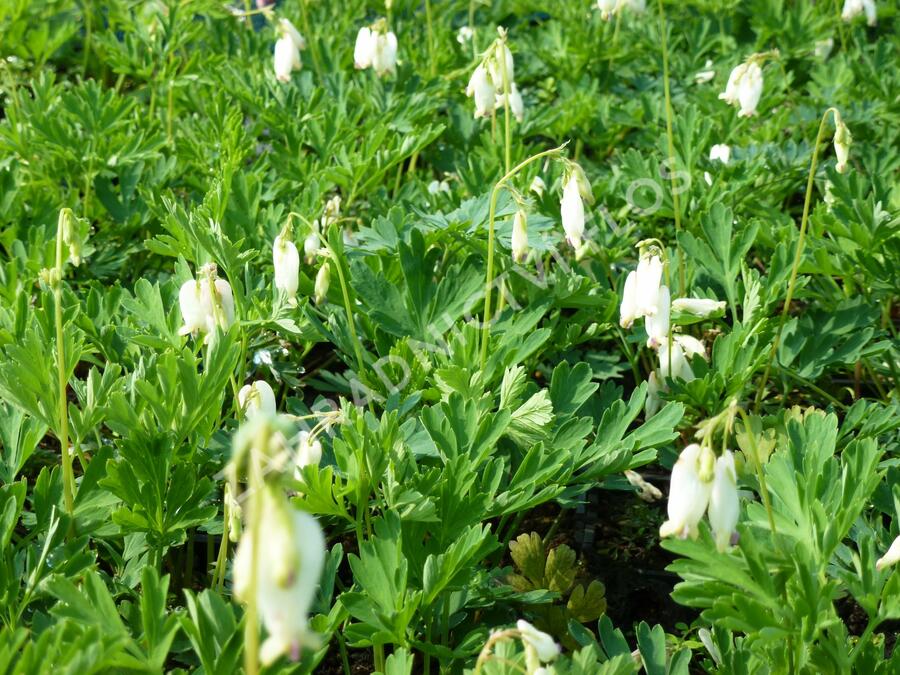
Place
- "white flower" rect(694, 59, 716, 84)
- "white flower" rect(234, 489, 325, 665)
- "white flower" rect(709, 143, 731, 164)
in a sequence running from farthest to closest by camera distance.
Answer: "white flower" rect(694, 59, 716, 84) < "white flower" rect(709, 143, 731, 164) < "white flower" rect(234, 489, 325, 665)

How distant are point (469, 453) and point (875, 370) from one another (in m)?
1.41

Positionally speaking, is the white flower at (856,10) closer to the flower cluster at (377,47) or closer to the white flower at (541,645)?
the flower cluster at (377,47)

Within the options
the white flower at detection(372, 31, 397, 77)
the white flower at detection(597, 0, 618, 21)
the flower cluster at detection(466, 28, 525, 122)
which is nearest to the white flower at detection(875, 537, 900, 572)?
the flower cluster at detection(466, 28, 525, 122)

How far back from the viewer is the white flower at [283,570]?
99 cm

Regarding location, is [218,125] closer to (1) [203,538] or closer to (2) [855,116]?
(1) [203,538]

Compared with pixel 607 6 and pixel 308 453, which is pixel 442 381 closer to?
pixel 308 453

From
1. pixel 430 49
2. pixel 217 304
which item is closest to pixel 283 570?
pixel 217 304

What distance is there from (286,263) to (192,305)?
0.76 feet

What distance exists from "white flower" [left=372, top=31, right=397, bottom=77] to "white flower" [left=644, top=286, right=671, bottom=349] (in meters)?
1.64

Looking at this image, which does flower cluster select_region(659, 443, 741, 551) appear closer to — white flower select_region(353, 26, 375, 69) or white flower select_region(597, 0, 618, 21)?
white flower select_region(597, 0, 618, 21)

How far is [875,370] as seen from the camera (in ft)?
9.14

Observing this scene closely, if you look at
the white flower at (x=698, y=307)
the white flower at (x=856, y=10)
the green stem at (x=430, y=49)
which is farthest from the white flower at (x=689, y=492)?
the white flower at (x=856, y=10)

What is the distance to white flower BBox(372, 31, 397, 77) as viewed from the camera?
11.2 ft

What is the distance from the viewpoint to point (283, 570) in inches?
39.1
